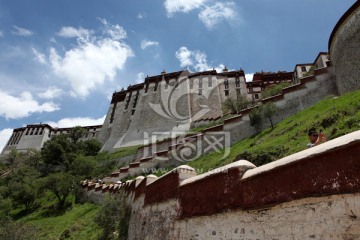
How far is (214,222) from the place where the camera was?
5.86 m

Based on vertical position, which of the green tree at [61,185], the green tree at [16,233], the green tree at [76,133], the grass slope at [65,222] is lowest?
the green tree at [16,233]

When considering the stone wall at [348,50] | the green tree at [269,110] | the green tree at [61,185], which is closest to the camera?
the stone wall at [348,50]

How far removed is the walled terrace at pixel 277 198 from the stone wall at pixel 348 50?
747 inches

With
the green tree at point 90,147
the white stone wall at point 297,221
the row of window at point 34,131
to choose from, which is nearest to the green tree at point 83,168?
the green tree at point 90,147

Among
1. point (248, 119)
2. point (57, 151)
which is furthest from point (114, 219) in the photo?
point (57, 151)

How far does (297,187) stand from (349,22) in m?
23.1

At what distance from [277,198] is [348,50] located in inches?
877

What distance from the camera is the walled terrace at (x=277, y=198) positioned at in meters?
3.43

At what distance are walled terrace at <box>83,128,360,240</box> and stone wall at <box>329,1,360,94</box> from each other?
62.3ft

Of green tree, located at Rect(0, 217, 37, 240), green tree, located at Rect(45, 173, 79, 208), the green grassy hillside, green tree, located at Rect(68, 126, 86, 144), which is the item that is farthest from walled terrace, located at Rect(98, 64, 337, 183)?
green tree, located at Rect(68, 126, 86, 144)

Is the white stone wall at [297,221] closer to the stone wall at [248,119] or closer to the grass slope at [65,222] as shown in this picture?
the grass slope at [65,222]

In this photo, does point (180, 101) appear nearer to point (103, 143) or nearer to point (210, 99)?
point (210, 99)

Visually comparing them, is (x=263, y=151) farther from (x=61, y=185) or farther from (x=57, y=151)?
(x=57, y=151)

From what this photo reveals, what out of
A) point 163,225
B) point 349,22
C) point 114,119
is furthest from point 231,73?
point 163,225
